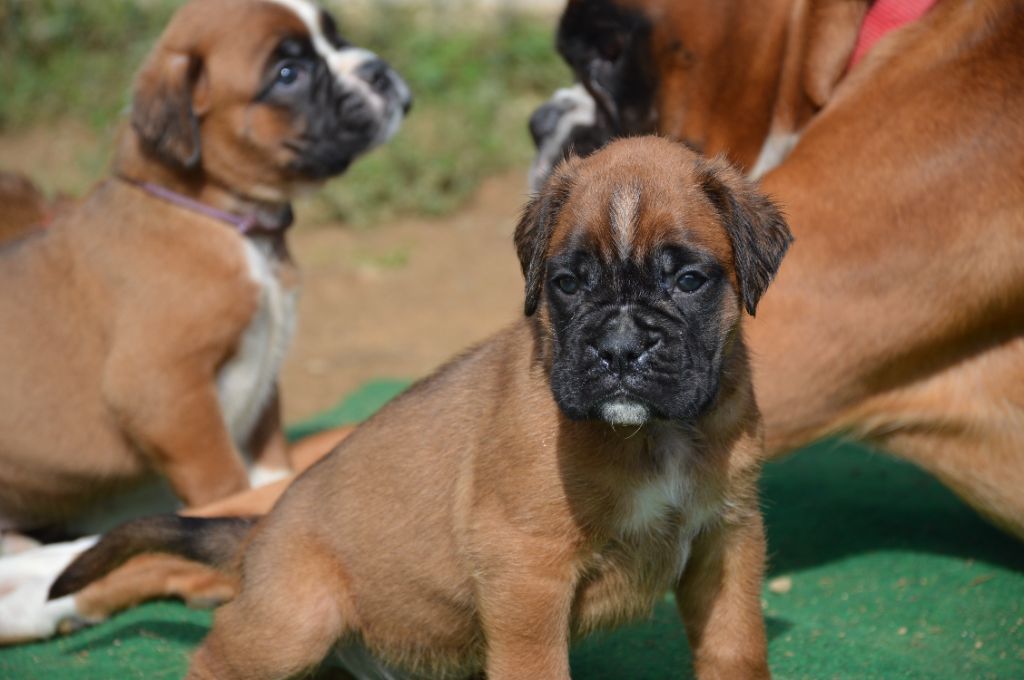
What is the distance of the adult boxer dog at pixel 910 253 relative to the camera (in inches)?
161

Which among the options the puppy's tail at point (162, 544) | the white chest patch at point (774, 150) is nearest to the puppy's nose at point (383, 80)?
the white chest patch at point (774, 150)

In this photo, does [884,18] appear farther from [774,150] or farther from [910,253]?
[910,253]

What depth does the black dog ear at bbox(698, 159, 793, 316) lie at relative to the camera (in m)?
3.21

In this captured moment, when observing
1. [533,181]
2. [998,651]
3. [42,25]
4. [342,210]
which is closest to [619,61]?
[533,181]

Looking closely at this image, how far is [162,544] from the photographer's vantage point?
13.2 ft

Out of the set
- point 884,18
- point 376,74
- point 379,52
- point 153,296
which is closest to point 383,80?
point 376,74

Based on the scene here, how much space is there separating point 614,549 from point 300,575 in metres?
0.91

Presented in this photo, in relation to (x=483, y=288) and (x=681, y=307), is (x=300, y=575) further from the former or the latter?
(x=483, y=288)

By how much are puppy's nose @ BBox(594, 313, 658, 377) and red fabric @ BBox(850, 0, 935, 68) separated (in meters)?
2.01

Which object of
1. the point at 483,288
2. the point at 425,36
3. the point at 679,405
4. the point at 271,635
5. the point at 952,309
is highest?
the point at 679,405

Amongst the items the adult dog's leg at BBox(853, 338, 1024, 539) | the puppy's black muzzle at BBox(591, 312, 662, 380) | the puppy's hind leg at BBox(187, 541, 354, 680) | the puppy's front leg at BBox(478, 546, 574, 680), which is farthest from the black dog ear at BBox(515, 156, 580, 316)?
the adult dog's leg at BBox(853, 338, 1024, 539)

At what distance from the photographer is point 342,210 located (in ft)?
34.2

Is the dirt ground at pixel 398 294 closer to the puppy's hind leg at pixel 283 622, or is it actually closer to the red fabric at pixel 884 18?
the red fabric at pixel 884 18

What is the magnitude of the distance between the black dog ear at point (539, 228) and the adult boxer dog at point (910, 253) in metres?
1.01
